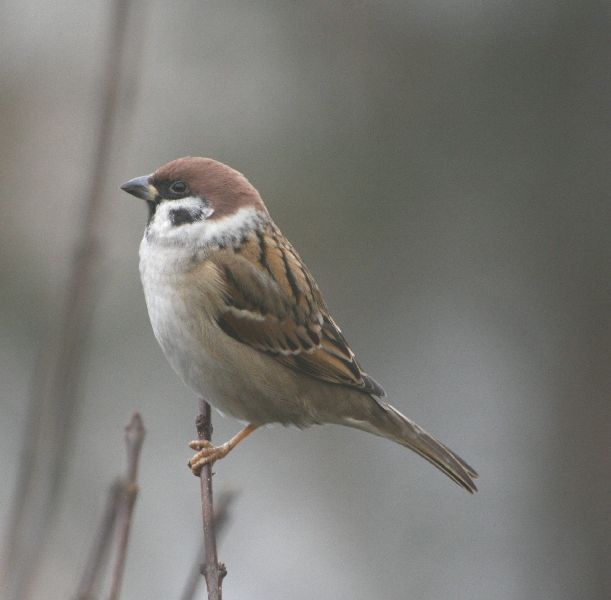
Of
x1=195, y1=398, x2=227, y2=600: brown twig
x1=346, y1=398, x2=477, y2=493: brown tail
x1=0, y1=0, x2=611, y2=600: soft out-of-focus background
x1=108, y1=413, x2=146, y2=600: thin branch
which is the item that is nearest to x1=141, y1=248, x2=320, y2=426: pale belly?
x1=346, y1=398, x2=477, y2=493: brown tail

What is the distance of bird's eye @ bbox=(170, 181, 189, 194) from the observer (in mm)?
3297

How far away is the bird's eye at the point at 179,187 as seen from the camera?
10.8ft

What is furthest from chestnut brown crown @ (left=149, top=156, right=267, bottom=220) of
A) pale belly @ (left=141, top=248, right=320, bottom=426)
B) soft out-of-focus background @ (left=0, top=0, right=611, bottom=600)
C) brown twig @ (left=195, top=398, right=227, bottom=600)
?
soft out-of-focus background @ (left=0, top=0, right=611, bottom=600)

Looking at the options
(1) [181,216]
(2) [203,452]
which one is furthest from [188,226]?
(2) [203,452]

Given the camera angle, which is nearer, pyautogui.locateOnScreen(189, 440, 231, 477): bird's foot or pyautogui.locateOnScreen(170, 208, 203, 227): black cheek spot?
pyautogui.locateOnScreen(189, 440, 231, 477): bird's foot

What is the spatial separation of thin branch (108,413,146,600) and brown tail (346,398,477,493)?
2.05m

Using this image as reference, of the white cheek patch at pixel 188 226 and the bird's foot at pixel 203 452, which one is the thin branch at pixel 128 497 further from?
the white cheek patch at pixel 188 226

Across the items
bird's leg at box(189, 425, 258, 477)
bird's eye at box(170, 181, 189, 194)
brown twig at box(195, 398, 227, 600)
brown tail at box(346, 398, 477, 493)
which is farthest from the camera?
brown tail at box(346, 398, 477, 493)

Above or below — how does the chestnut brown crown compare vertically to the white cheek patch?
above

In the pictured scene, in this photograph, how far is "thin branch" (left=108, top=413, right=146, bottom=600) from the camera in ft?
4.21

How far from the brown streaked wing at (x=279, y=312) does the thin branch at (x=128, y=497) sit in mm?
1724

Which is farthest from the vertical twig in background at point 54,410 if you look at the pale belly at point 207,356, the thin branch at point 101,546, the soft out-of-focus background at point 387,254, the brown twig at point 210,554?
the soft out-of-focus background at point 387,254

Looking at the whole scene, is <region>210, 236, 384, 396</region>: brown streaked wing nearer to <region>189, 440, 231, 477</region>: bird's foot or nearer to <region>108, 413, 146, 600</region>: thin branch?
<region>189, 440, 231, 477</region>: bird's foot

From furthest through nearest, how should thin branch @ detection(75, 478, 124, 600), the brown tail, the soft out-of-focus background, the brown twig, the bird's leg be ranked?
the soft out-of-focus background → the brown tail → the bird's leg → the brown twig → thin branch @ detection(75, 478, 124, 600)
